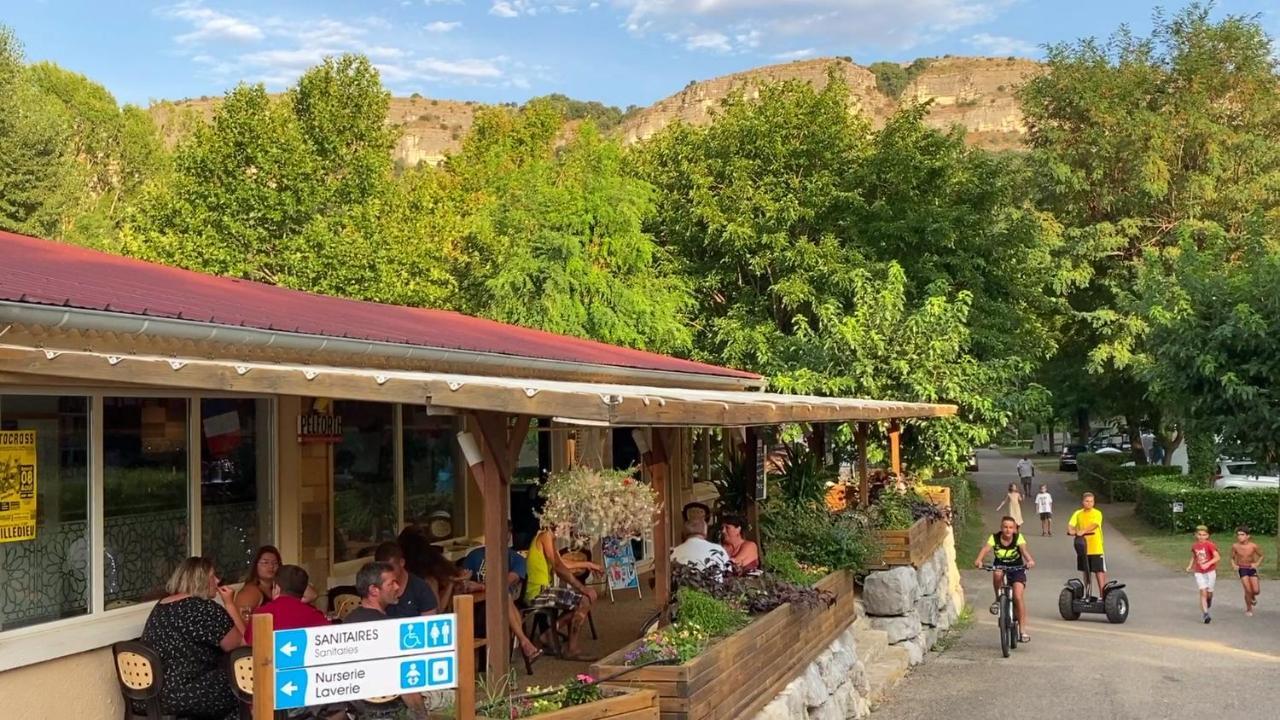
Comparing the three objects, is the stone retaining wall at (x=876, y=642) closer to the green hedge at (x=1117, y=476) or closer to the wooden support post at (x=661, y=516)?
the wooden support post at (x=661, y=516)

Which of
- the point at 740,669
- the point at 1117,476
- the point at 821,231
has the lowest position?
the point at 1117,476

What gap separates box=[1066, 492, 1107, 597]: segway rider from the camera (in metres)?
14.8

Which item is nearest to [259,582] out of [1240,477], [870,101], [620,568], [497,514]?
[497,514]

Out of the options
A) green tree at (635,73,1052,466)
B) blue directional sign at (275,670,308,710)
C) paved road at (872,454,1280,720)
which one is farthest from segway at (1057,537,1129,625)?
blue directional sign at (275,670,308,710)

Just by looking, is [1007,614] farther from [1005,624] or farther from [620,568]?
[620,568]

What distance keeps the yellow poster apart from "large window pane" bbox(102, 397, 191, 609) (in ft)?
1.51

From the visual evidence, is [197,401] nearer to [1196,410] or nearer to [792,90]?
[1196,410]

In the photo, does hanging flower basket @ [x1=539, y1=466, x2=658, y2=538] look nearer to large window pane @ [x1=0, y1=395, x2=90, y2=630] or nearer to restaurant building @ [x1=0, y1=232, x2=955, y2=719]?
restaurant building @ [x1=0, y1=232, x2=955, y2=719]

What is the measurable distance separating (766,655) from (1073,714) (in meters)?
4.12

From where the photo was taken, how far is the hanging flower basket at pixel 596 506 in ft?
21.8

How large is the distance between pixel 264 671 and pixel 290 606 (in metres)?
1.76

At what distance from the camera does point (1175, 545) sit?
76.9 feet

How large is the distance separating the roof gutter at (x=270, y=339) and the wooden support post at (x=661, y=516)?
1.93m

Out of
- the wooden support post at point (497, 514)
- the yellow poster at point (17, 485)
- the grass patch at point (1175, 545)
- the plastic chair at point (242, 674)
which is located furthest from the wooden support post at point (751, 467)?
the grass patch at point (1175, 545)
